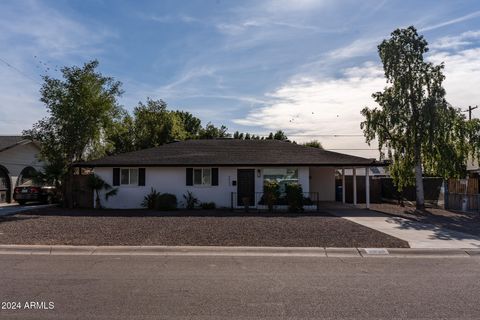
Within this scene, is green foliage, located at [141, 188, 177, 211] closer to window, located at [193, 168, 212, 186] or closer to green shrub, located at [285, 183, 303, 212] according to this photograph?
window, located at [193, 168, 212, 186]

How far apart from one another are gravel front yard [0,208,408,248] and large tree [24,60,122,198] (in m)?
8.33

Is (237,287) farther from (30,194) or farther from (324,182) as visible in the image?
(30,194)

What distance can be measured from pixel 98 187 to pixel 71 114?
438 centimetres

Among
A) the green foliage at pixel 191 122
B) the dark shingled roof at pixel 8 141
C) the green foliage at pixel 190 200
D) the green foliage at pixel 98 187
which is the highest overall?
the green foliage at pixel 191 122

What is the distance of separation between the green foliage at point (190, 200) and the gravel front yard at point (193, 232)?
18.7ft

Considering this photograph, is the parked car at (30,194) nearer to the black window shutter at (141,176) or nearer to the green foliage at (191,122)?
the black window shutter at (141,176)

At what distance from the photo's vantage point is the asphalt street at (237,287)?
570cm

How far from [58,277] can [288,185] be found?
48.9ft

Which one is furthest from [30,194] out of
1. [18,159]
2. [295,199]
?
[295,199]

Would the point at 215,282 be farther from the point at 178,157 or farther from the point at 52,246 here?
the point at 178,157

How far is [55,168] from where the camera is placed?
79.3 feet

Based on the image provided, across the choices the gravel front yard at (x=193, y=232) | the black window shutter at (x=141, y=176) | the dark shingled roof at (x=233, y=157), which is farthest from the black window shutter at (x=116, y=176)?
the gravel front yard at (x=193, y=232)

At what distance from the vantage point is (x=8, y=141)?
3062cm

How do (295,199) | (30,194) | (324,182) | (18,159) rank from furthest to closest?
(18,159), (324,182), (30,194), (295,199)
